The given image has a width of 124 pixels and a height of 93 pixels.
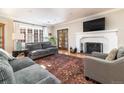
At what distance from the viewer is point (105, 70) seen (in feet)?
6.12

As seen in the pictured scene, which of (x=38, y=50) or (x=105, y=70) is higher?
(x=38, y=50)

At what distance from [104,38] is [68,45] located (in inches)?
118

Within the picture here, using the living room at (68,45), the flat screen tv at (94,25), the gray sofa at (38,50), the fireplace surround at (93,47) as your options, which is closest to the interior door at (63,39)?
the living room at (68,45)

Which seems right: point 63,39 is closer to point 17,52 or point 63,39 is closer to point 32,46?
point 32,46

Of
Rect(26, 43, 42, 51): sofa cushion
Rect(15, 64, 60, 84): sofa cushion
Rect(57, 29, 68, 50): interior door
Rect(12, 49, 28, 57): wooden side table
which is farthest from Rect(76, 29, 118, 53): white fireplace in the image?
Rect(15, 64, 60, 84): sofa cushion

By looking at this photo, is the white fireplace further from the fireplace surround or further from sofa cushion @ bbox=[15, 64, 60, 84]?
sofa cushion @ bbox=[15, 64, 60, 84]

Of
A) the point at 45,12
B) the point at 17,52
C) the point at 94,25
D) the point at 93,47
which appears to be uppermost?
the point at 45,12

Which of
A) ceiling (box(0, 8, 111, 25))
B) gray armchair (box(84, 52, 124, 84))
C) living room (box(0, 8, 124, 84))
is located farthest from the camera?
ceiling (box(0, 8, 111, 25))

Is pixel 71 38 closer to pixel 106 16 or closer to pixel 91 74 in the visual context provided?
pixel 106 16

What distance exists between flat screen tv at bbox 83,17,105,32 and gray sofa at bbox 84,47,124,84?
3.17 metres

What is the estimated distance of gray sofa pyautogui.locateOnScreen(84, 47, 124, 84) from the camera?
1.69 meters

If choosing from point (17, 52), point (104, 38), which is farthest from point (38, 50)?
point (104, 38)

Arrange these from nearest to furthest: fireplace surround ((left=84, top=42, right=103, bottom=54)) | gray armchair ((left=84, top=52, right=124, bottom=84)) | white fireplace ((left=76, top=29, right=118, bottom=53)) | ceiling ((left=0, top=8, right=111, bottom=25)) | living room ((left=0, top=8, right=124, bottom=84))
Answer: gray armchair ((left=84, top=52, right=124, bottom=84)), living room ((left=0, top=8, right=124, bottom=84)), ceiling ((left=0, top=8, right=111, bottom=25)), white fireplace ((left=76, top=29, right=118, bottom=53)), fireplace surround ((left=84, top=42, right=103, bottom=54))

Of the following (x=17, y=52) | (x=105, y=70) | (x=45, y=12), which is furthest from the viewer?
(x=45, y=12)
